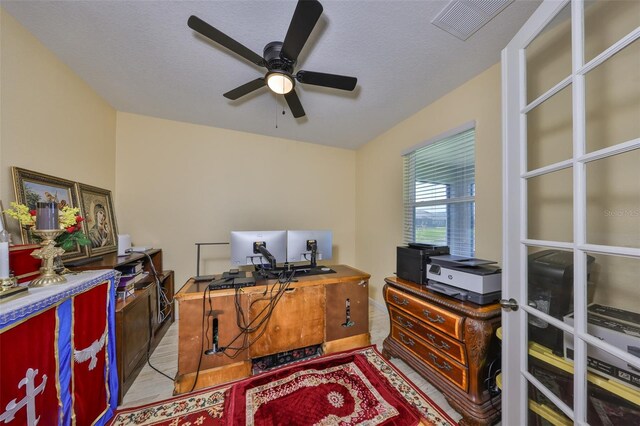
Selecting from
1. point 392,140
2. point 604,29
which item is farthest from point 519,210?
point 392,140

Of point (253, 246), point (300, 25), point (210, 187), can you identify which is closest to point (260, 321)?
point (253, 246)

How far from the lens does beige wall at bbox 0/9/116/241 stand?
4.53ft

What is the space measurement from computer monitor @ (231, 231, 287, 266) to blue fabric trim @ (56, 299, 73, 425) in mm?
1008

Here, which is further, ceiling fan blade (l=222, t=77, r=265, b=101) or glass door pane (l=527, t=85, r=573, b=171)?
ceiling fan blade (l=222, t=77, r=265, b=101)

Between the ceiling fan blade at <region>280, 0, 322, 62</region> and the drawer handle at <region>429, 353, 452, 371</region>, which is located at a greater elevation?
the ceiling fan blade at <region>280, 0, 322, 62</region>

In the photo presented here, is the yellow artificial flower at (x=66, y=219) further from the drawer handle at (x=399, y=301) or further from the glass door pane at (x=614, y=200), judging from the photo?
the glass door pane at (x=614, y=200)

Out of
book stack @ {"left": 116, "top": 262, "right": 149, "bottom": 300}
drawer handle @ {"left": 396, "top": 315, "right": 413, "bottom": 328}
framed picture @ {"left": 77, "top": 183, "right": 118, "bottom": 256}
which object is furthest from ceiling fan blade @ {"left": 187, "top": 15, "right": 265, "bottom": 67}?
drawer handle @ {"left": 396, "top": 315, "right": 413, "bottom": 328}

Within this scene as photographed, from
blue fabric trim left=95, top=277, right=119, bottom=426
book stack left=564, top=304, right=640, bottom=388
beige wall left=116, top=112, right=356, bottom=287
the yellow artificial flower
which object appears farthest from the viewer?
beige wall left=116, top=112, right=356, bottom=287

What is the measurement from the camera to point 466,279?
1.46 metres

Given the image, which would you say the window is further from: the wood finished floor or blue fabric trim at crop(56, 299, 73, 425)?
blue fabric trim at crop(56, 299, 73, 425)

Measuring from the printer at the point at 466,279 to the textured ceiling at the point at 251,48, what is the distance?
160 cm

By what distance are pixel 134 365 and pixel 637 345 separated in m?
2.87

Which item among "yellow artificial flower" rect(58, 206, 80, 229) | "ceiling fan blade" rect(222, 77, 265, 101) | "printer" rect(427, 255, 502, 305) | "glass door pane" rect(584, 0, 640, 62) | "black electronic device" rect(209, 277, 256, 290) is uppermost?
"ceiling fan blade" rect(222, 77, 265, 101)

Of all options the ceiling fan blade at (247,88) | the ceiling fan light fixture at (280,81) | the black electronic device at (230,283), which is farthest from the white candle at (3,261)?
the ceiling fan light fixture at (280,81)
